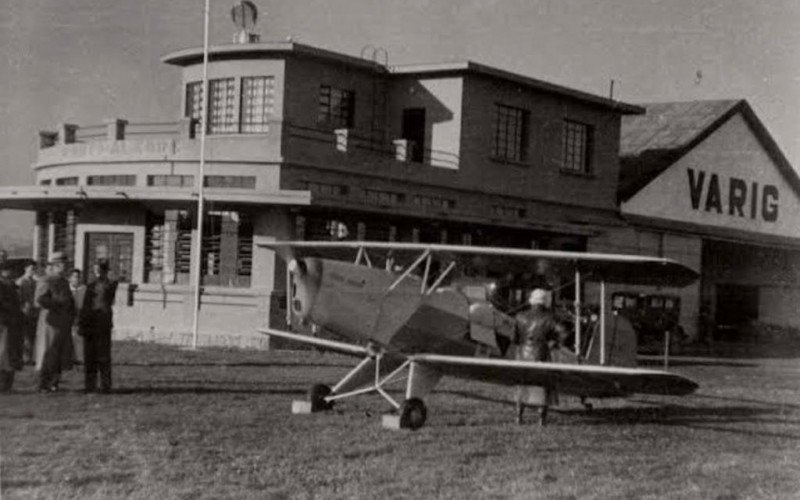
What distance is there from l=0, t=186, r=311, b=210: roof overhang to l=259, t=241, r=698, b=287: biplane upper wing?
9.71m

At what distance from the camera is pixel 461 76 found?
31188mm

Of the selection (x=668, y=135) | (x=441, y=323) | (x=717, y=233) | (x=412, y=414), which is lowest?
(x=412, y=414)

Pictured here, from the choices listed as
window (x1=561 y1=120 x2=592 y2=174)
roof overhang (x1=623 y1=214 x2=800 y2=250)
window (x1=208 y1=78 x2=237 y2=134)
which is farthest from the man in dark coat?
roof overhang (x1=623 y1=214 x2=800 y2=250)

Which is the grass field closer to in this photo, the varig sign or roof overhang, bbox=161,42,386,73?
roof overhang, bbox=161,42,386,73

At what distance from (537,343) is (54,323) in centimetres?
648

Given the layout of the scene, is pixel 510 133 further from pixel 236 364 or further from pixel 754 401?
pixel 754 401

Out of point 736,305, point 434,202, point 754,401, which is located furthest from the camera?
point 736,305

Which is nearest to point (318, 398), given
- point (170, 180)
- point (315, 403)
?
point (315, 403)

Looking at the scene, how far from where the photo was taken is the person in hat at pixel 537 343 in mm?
13578

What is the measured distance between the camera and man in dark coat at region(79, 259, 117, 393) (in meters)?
14.9

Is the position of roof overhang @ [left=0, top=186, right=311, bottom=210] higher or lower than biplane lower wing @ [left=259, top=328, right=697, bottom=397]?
higher

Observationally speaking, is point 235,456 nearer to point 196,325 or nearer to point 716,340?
point 196,325

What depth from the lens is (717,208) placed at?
42.3m

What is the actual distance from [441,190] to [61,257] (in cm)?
1691
